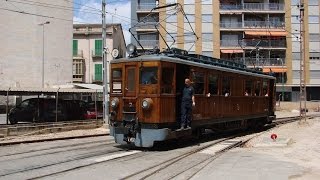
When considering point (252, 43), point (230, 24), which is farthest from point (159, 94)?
point (230, 24)

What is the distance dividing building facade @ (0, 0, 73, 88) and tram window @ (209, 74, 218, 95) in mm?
37306

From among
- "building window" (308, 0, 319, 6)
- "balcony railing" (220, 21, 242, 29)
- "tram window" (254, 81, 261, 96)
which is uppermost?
"building window" (308, 0, 319, 6)

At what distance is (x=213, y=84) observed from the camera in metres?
19.6

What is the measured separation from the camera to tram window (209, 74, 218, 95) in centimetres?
1933

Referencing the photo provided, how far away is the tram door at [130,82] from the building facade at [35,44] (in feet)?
126

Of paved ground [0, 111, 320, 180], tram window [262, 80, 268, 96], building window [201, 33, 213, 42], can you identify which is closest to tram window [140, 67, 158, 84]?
paved ground [0, 111, 320, 180]

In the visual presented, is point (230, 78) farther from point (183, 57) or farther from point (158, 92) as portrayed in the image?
point (158, 92)

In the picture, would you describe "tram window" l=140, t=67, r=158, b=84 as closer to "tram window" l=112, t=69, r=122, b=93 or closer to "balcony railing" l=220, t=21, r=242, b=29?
"tram window" l=112, t=69, r=122, b=93

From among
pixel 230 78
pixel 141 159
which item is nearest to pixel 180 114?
pixel 141 159

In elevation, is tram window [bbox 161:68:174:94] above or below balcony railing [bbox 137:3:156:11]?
below

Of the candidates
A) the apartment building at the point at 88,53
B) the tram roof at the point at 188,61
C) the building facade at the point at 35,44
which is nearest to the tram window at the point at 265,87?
the tram roof at the point at 188,61

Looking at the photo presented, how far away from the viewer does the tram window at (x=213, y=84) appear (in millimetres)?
19328

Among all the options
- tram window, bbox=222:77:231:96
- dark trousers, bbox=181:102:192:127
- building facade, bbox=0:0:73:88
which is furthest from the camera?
building facade, bbox=0:0:73:88

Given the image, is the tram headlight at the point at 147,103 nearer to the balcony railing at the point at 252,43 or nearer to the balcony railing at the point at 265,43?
the balcony railing at the point at 252,43
